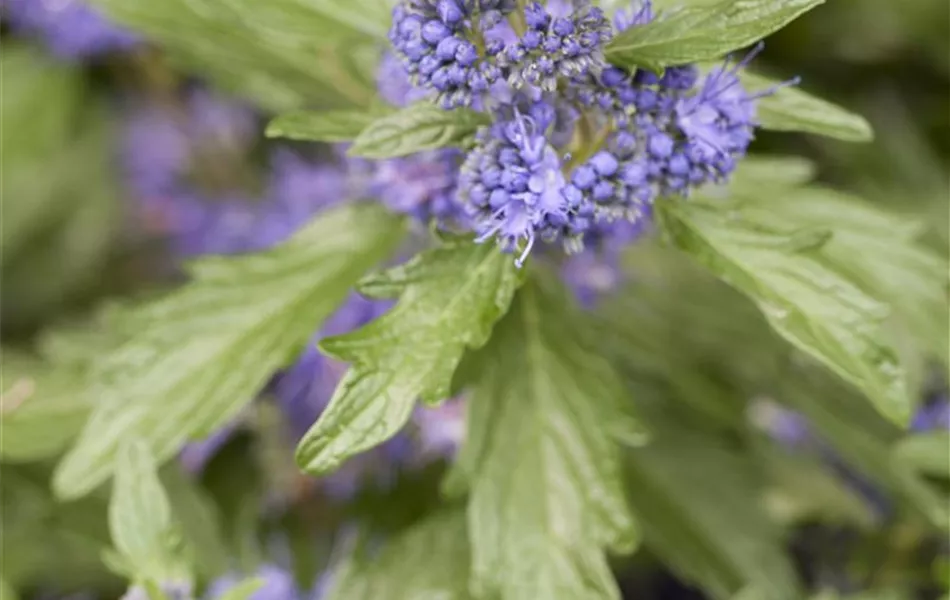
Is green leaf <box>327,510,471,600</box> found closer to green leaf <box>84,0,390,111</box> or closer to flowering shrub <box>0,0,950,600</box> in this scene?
flowering shrub <box>0,0,950,600</box>

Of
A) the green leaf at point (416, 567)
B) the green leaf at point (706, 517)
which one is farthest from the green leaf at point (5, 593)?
the green leaf at point (706, 517)

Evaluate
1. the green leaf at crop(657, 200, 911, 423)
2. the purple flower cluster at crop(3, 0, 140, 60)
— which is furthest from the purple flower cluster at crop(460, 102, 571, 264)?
the purple flower cluster at crop(3, 0, 140, 60)

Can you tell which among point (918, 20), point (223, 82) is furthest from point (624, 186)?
point (918, 20)

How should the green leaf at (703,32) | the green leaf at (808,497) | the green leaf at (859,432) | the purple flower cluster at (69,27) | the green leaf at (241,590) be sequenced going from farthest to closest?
the purple flower cluster at (69,27) → the green leaf at (808,497) → the green leaf at (859,432) → the green leaf at (241,590) → the green leaf at (703,32)

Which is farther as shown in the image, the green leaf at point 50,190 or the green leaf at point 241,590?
the green leaf at point 50,190

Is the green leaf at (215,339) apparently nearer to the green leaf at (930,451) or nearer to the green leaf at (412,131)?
the green leaf at (412,131)

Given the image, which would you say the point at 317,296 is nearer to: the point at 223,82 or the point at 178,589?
the point at 178,589

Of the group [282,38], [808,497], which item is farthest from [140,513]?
[808,497]
